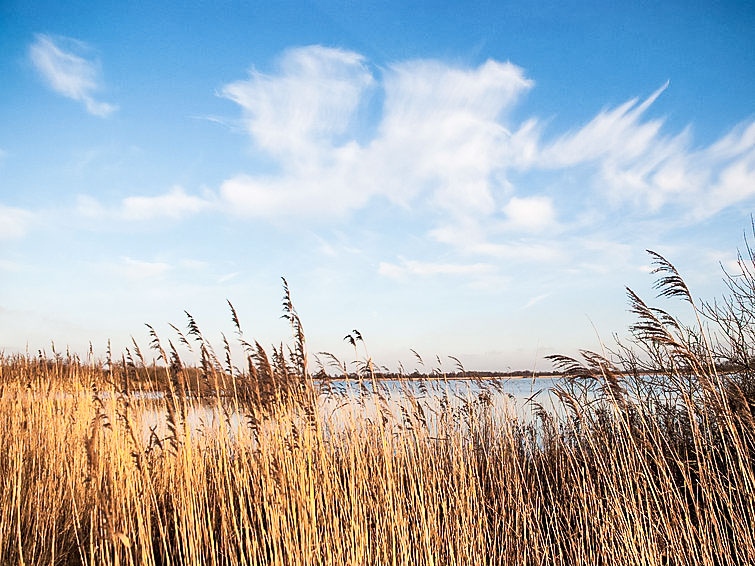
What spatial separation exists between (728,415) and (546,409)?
2643mm

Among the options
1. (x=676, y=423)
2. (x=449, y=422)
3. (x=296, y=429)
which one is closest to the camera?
(x=296, y=429)

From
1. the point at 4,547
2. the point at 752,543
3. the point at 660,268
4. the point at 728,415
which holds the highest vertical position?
the point at 660,268

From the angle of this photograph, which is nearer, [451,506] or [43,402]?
[451,506]

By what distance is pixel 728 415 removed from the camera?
3340 mm

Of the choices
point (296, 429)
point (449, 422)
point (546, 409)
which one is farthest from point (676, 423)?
point (296, 429)

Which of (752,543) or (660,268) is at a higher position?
(660,268)

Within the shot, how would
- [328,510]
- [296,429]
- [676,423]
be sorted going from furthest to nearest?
1. [676,423]
2. [296,429]
3. [328,510]

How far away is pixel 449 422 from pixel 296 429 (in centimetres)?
203

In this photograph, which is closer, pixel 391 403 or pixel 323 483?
pixel 323 483

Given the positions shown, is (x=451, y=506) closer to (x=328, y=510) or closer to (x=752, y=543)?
(x=328, y=510)

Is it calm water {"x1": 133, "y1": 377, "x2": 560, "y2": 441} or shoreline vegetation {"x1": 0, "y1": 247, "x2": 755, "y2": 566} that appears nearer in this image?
shoreline vegetation {"x1": 0, "y1": 247, "x2": 755, "y2": 566}

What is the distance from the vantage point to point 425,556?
339 centimetres

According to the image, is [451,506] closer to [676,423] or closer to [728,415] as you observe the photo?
[728,415]

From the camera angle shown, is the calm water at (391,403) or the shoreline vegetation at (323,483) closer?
the shoreline vegetation at (323,483)
